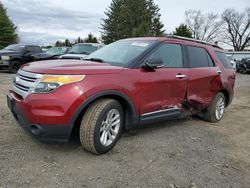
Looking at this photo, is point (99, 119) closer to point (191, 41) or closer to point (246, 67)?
point (191, 41)

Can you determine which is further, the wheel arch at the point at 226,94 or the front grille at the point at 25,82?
the wheel arch at the point at 226,94

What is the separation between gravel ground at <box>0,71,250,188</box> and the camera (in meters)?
3.67

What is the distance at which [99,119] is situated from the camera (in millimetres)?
4180

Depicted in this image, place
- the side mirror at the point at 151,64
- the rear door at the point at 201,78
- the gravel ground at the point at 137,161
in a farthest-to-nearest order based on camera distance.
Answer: the rear door at the point at 201,78 < the side mirror at the point at 151,64 < the gravel ground at the point at 137,161

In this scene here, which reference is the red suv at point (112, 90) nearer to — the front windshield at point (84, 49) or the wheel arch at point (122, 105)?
the wheel arch at point (122, 105)

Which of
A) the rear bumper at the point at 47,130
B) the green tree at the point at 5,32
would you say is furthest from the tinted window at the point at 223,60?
the green tree at the point at 5,32

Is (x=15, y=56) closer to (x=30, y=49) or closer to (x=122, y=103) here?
(x=30, y=49)

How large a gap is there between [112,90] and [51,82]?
2.75 ft

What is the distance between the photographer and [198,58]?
20.4 ft

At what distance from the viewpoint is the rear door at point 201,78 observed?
586 cm

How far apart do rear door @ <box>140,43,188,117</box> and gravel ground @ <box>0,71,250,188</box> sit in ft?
1.82

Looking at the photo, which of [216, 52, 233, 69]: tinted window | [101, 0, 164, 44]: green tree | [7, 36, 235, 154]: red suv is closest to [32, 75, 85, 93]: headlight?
[7, 36, 235, 154]: red suv

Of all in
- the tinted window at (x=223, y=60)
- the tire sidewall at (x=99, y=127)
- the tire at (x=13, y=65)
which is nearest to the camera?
the tire sidewall at (x=99, y=127)

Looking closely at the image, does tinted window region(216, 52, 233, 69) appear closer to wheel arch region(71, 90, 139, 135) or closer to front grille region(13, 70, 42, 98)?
wheel arch region(71, 90, 139, 135)
